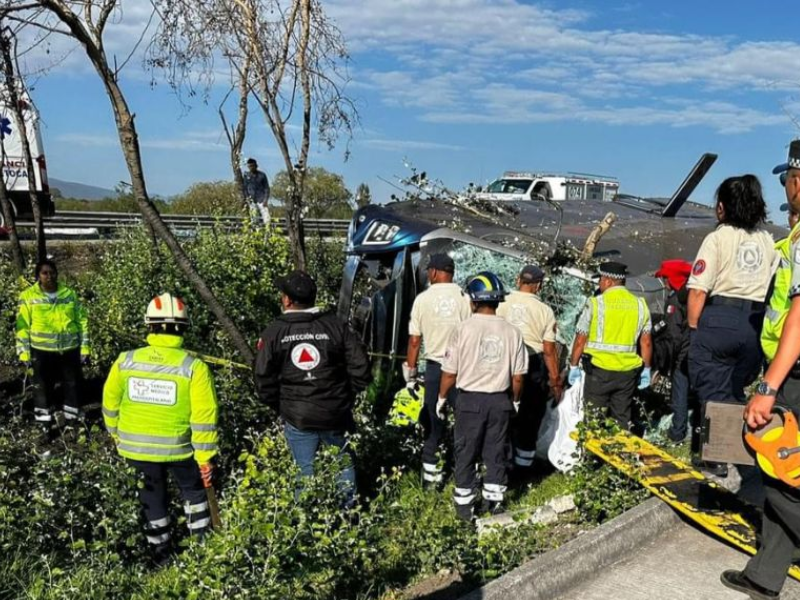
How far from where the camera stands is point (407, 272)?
278 inches

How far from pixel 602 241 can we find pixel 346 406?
4.18 m

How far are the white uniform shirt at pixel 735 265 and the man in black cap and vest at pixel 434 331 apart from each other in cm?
168

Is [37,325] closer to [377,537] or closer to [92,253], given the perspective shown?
[377,537]

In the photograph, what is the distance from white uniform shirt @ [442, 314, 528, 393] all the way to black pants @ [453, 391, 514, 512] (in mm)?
79

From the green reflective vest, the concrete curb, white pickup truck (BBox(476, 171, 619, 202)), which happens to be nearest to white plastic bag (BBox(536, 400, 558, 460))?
the green reflective vest

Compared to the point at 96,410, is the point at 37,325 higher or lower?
higher

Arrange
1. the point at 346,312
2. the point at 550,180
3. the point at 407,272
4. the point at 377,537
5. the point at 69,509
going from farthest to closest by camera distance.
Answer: the point at 550,180 → the point at 346,312 → the point at 407,272 → the point at 69,509 → the point at 377,537

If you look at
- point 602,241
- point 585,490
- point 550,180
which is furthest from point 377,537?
point 550,180

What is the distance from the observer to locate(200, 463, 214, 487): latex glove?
4.50 metres

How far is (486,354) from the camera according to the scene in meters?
4.80

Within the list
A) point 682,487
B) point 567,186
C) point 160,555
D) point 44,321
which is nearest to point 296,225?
point 44,321

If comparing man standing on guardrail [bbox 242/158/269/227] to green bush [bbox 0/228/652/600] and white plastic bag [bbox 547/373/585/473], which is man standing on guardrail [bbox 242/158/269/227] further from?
white plastic bag [bbox 547/373/585/473]

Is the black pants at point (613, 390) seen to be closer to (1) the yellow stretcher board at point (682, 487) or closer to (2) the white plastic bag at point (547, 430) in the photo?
(2) the white plastic bag at point (547, 430)

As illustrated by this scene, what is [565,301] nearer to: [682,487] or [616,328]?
[616,328]
